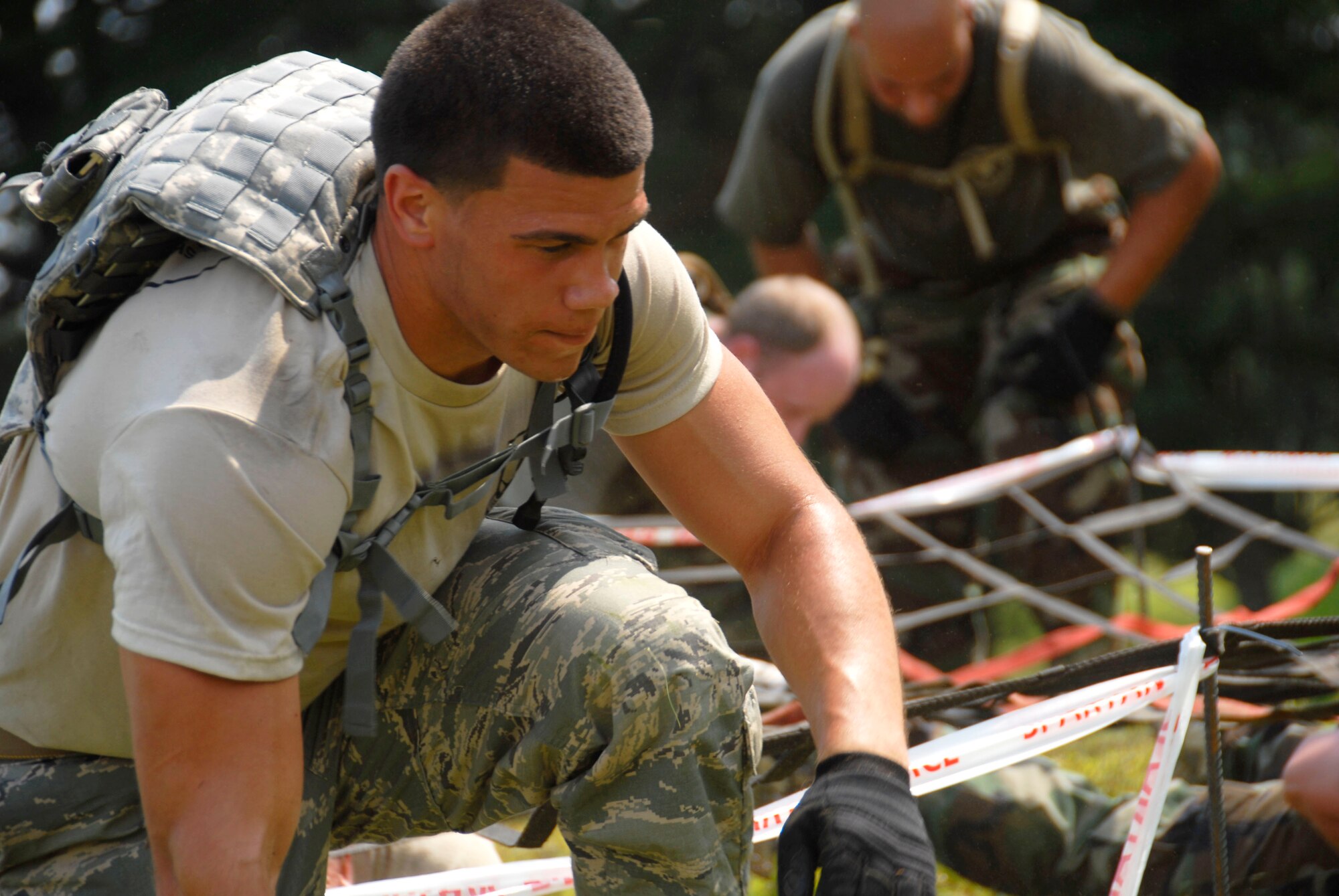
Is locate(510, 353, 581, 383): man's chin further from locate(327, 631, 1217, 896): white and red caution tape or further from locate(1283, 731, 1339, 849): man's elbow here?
locate(1283, 731, 1339, 849): man's elbow

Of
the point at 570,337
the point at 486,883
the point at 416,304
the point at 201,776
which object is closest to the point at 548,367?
the point at 570,337

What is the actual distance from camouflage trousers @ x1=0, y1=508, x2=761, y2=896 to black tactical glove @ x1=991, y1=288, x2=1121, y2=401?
2.98 metres

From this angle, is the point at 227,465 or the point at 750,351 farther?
the point at 750,351

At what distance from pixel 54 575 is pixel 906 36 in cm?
351

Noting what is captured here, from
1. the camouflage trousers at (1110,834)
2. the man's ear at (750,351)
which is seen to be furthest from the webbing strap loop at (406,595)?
the man's ear at (750,351)

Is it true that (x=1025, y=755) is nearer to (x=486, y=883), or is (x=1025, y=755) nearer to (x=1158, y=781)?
(x=1158, y=781)

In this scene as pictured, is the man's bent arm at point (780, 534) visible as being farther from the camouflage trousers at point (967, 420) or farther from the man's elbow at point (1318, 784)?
the camouflage trousers at point (967, 420)

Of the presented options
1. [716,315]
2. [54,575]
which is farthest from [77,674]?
[716,315]

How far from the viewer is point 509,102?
1.49 metres

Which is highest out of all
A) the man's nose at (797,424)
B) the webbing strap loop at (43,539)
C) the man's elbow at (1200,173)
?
the webbing strap loop at (43,539)

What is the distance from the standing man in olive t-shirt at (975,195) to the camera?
173 inches

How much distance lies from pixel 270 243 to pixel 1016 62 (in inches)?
135

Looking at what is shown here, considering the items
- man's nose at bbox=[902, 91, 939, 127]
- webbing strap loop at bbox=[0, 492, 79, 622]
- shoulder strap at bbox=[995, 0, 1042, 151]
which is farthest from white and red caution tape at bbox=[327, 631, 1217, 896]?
man's nose at bbox=[902, 91, 939, 127]

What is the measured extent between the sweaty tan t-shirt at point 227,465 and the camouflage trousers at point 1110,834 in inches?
51.5
